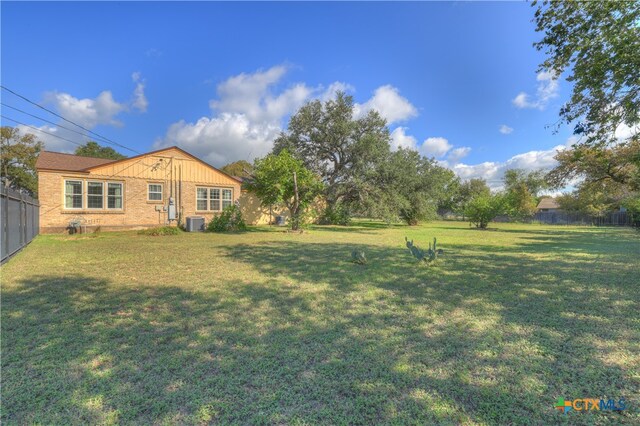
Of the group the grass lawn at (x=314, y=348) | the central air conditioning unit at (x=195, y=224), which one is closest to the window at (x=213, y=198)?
the central air conditioning unit at (x=195, y=224)

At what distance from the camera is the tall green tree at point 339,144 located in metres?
22.1

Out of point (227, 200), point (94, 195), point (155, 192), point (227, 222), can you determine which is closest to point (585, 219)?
point (227, 200)

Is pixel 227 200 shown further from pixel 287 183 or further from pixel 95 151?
pixel 95 151

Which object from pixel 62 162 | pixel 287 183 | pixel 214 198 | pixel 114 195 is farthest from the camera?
pixel 214 198

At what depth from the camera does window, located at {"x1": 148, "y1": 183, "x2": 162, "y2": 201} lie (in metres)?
16.6

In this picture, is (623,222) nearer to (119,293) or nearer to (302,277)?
(302,277)

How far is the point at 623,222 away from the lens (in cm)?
3262

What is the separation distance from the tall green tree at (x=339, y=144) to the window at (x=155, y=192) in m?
9.51

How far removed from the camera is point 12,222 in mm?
7180

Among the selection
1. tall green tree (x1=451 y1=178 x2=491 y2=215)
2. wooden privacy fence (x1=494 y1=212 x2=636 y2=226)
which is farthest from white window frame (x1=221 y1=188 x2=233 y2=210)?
tall green tree (x1=451 y1=178 x2=491 y2=215)

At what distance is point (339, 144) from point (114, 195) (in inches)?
597

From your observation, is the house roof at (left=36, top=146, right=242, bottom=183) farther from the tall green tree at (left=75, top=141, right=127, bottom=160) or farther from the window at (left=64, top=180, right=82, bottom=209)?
the tall green tree at (left=75, top=141, right=127, bottom=160)

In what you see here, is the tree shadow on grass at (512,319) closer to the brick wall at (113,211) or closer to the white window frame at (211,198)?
the brick wall at (113,211)

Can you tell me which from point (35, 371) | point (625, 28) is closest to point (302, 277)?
point (35, 371)
